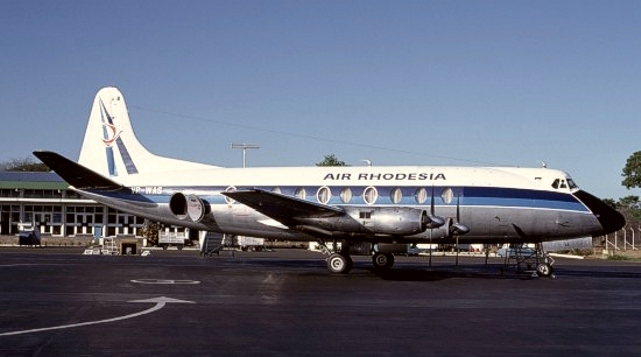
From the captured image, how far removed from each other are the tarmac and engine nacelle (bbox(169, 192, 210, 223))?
4.96 meters

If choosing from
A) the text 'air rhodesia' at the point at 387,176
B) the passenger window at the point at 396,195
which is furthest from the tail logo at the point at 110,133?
the passenger window at the point at 396,195

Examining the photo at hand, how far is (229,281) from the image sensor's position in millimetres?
25297

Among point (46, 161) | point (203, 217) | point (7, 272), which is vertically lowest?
point (7, 272)

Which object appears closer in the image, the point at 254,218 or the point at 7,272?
the point at 7,272

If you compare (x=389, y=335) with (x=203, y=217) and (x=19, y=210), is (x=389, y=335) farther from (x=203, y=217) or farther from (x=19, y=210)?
(x=19, y=210)

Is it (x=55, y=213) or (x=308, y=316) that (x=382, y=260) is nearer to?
(x=308, y=316)

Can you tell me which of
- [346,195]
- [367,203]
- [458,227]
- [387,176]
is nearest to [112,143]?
[346,195]

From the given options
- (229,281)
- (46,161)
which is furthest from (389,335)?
(46,161)

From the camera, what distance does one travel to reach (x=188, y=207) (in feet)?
105

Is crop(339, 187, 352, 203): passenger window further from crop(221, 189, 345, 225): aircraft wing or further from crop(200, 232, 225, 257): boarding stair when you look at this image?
crop(200, 232, 225, 257): boarding stair

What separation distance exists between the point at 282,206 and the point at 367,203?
11.6 feet

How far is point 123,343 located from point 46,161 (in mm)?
20695

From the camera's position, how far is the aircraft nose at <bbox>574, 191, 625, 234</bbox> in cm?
2883

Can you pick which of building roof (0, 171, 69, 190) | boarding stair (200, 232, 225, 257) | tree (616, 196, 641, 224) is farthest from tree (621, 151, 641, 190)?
building roof (0, 171, 69, 190)
